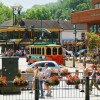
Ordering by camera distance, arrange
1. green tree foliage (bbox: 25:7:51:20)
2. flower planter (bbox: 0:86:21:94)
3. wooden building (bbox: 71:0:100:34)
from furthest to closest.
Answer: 1. green tree foliage (bbox: 25:7:51:20)
2. wooden building (bbox: 71:0:100:34)
3. flower planter (bbox: 0:86:21:94)

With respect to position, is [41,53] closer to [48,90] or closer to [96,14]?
[96,14]

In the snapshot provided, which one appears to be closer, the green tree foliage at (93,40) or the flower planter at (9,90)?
the flower planter at (9,90)

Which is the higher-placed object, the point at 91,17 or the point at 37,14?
the point at 37,14

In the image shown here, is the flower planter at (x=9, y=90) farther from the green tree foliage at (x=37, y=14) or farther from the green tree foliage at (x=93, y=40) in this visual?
the green tree foliage at (x=37, y=14)

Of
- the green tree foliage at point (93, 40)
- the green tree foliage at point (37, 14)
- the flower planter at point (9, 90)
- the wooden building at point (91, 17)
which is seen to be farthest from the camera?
the green tree foliage at point (37, 14)

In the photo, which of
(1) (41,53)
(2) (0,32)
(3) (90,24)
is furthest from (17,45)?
(1) (41,53)

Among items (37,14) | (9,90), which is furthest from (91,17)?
(37,14)

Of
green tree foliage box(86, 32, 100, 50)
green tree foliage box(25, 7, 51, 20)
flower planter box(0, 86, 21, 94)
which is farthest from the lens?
green tree foliage box(25, 7, 51, 20)

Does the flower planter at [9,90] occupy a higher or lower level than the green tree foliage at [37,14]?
lower

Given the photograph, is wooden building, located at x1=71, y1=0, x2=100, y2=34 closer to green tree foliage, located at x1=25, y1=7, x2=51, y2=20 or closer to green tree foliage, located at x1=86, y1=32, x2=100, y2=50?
green tree foliage, located at x1=86, y1=32, x2=100, y2=50

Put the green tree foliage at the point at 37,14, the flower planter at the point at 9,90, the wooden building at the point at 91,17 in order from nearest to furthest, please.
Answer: the flower planter at the point at 9,90 < the wooden building at the point at 91,17 < the green tree foliage at the point at 37,14

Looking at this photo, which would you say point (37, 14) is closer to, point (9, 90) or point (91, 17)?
point (91, 17)

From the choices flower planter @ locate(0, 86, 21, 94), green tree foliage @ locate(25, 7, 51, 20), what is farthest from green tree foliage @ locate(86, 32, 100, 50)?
green tree foliage @ locate(25, 7, 51, 20)

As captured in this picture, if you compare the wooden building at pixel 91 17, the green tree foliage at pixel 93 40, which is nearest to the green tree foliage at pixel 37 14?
→ the wooden building at pixel 91 17
